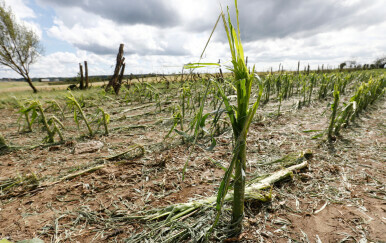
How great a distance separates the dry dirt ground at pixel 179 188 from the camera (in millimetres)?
1338

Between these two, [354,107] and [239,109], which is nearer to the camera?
[239,109]

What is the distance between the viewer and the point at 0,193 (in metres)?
1.77

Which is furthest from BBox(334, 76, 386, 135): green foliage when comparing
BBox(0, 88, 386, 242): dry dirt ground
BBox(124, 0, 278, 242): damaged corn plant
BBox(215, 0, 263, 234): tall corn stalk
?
BBox(215, 0, 263, 234): tall corn stalk

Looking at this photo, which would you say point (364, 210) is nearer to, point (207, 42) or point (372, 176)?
point (372, 176)

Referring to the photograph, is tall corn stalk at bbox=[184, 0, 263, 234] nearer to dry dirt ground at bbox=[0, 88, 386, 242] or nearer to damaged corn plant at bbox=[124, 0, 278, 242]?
damaged corn plant at bbox=[124, 0, 278, 242]

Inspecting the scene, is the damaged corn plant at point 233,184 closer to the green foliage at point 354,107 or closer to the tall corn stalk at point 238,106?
the tall corn stalk at point 238,106

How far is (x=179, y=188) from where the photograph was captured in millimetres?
1808

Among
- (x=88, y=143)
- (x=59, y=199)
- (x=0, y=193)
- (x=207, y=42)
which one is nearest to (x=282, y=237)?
(x=207, y=42)

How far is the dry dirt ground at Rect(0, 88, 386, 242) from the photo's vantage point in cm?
134

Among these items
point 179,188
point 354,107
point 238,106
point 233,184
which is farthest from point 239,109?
point 354,107

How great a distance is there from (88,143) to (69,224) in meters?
1.63

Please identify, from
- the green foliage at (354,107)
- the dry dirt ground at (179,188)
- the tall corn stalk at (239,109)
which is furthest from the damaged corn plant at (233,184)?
the green foliage at (354,107)

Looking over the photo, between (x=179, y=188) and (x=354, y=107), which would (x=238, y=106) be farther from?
(x=354, y=107)

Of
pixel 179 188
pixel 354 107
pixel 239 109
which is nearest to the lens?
pixel 239 109
